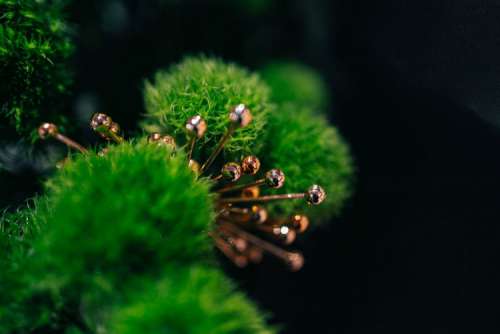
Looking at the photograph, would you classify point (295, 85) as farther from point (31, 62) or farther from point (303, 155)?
point (31, 62)

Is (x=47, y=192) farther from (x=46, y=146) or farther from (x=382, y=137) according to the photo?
(x=382, y=137)

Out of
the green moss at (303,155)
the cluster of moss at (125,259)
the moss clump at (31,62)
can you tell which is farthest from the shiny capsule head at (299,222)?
the moss clump at (31,62)

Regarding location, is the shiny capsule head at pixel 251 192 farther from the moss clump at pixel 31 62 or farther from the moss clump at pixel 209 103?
the moss clump at pixel 31 62

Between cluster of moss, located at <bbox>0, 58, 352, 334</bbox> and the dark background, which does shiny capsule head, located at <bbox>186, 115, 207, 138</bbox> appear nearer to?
cluster of moss, located at <bbox>0, 58, 352, 334</bbox>

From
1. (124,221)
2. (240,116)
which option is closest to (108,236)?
(124,221)

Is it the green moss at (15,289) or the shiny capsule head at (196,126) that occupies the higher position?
the shiny capsule head at (196,126)

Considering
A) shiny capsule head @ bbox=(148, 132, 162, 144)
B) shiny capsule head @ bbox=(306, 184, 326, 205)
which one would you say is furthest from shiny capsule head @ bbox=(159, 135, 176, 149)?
shiny capsule head @ bbox=(306, 184, 326, 205)
